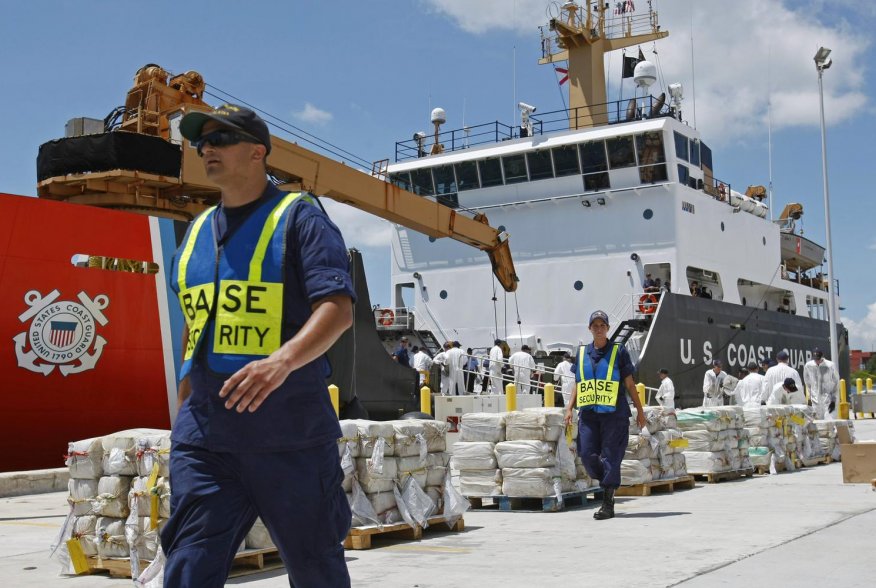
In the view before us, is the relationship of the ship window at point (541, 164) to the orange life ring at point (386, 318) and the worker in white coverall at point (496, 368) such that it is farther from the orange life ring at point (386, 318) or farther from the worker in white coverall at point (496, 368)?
the worker in white coverall at point (496, 368)

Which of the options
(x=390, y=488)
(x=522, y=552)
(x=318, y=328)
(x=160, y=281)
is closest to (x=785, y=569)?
(x=522, y=552)

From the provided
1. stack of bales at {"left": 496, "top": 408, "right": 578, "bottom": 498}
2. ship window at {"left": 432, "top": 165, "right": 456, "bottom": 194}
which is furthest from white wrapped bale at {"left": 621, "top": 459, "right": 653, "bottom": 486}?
ship window at {"left": 432, "top": 165, "right": 456, "bottom": 194}

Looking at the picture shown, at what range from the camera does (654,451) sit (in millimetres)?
9492

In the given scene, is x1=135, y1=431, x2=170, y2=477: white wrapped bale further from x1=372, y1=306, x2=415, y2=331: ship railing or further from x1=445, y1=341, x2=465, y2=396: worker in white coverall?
x1=372, y1=306, x2=415, y2=331: ship railing

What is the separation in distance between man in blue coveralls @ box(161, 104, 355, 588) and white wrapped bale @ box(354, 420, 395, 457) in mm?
3680

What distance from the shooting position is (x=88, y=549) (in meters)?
5.34

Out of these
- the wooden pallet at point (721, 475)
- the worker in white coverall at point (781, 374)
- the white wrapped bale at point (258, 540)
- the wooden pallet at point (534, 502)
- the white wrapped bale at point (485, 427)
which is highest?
the worker in white coverall at point (781, 374)

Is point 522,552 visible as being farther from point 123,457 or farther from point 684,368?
point 684,368

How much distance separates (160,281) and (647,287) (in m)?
12.2

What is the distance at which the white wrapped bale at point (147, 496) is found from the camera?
5.00 metres

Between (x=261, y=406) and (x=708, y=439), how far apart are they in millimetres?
8871

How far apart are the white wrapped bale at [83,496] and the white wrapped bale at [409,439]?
2.00 m

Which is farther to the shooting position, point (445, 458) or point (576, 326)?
point (576, 326)

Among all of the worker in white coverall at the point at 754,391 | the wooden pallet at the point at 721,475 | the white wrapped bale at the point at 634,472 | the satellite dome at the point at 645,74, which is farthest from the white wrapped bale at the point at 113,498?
the satellite dome at the point at 645,74
